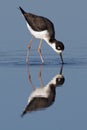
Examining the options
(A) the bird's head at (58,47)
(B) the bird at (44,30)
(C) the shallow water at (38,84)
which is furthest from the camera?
(B) the bird at (44,30)

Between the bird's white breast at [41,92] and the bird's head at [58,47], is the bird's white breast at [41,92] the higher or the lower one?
the higher one

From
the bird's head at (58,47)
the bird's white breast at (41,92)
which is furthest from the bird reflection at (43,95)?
the bird's head at (58,47)

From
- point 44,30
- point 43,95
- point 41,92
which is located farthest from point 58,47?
point 43,95

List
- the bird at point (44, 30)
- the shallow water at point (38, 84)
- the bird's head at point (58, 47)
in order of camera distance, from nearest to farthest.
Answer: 1. the shallow water at point (38, 84)
2. the bird's head at point (58, 47)
3. the bird at point (44, 30)

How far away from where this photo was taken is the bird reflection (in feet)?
29.4

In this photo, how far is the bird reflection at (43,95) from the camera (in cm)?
897

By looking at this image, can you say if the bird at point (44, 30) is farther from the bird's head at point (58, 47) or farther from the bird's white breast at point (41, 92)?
the bird's white breast at point (41, 92)

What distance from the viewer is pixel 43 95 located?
9625 mm

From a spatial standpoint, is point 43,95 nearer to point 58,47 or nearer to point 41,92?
point 41,92

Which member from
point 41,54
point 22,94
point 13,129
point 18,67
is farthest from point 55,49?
point 13,129

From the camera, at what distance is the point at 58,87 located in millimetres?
10336

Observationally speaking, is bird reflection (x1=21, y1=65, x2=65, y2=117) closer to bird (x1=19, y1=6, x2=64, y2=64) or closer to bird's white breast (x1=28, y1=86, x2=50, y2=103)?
bird's white breast (x1=28, y1=86, x2=50, y2=103)

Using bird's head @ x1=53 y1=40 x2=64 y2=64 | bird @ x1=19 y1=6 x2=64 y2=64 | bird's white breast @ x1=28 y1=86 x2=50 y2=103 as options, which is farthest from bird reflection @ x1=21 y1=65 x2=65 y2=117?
bird @ x1=19 y1=6 x2=64 y2=64

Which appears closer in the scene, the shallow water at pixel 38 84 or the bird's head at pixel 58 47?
the shallow water at pixel 38 84
